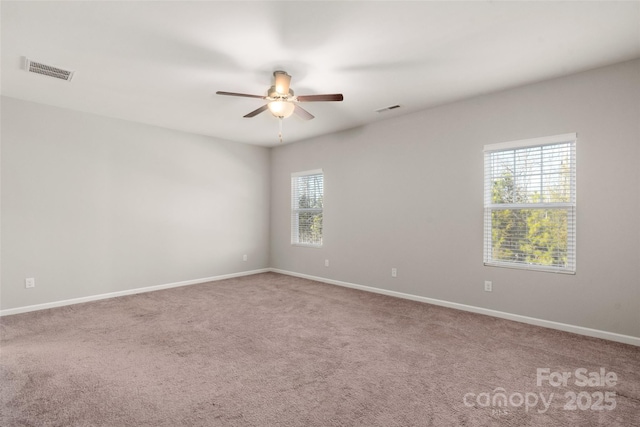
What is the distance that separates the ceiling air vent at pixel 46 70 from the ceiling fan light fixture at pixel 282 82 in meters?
2.11

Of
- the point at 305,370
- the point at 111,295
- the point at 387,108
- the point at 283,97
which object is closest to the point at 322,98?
the point at 283,97

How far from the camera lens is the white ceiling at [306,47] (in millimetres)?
2213

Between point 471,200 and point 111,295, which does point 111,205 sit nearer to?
point 111,295

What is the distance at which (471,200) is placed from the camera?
152 inches

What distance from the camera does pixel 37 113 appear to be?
3.97 metres

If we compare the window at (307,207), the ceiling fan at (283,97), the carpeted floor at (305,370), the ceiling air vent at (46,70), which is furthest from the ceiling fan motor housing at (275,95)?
the window at (307,207)

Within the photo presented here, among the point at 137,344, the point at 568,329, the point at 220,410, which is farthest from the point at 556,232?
the point at 137,344

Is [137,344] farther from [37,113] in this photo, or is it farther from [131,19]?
[37,113]

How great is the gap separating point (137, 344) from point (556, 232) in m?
4.36

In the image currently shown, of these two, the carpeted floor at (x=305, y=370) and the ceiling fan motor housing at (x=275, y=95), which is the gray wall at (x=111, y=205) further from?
the ceiling fan motor housing at (x=275, y=95)

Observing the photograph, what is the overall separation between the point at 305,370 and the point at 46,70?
12.5 feet

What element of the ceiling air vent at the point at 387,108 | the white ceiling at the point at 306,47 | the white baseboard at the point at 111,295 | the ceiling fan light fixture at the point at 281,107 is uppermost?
the white ceiling at the point at 306,47

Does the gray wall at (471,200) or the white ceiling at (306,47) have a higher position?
the white ceiling at (306,47)

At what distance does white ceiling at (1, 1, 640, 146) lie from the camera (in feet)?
7.26
